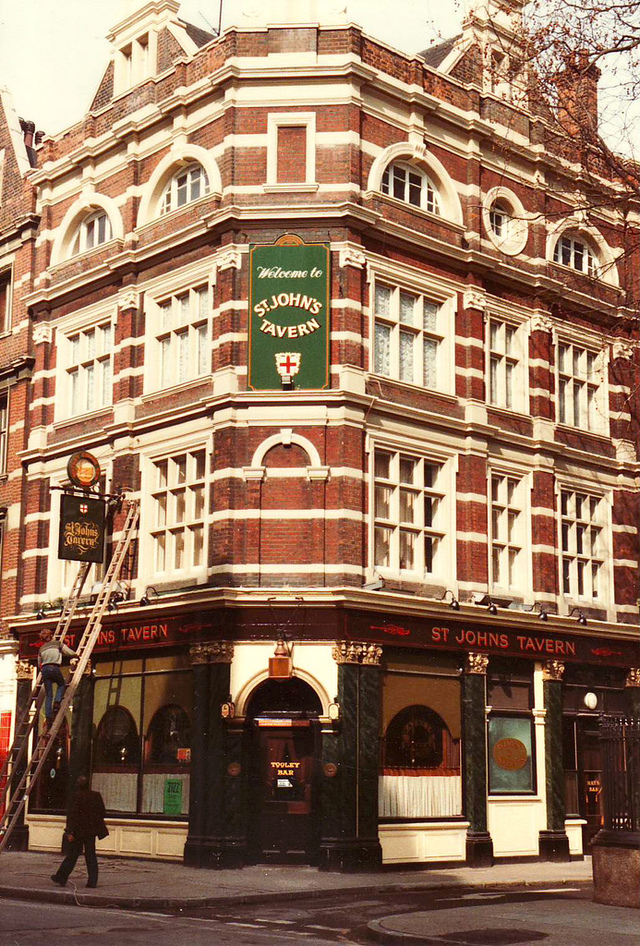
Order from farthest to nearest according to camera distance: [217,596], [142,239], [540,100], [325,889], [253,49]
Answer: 1. [142,239]
2. [253,49]
3. [217,596]
4. [325,889]
5. [540,100]

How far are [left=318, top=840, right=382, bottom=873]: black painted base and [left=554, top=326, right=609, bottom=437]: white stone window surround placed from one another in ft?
36.4

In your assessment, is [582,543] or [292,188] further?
[582,543]

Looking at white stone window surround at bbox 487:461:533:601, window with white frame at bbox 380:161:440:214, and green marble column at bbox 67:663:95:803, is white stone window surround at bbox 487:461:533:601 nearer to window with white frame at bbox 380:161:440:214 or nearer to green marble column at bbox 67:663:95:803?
window with white frame at bbox 380:161:440:214

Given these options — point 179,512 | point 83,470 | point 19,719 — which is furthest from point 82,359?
point 19,719

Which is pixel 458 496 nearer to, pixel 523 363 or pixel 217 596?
pixel 523 363

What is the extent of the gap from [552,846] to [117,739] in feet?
30.2

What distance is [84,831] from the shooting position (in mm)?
18641

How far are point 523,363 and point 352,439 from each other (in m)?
5.87

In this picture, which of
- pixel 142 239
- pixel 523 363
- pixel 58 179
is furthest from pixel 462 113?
pixel 58 179

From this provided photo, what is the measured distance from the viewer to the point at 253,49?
25125mm

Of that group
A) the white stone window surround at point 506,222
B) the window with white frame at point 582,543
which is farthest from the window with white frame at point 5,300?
the window with white frame at point 582,543

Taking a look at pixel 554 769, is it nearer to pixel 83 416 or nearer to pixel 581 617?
pixel 581 617

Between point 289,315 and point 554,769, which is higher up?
point 289,315

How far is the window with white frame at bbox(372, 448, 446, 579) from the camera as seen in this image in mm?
24219
